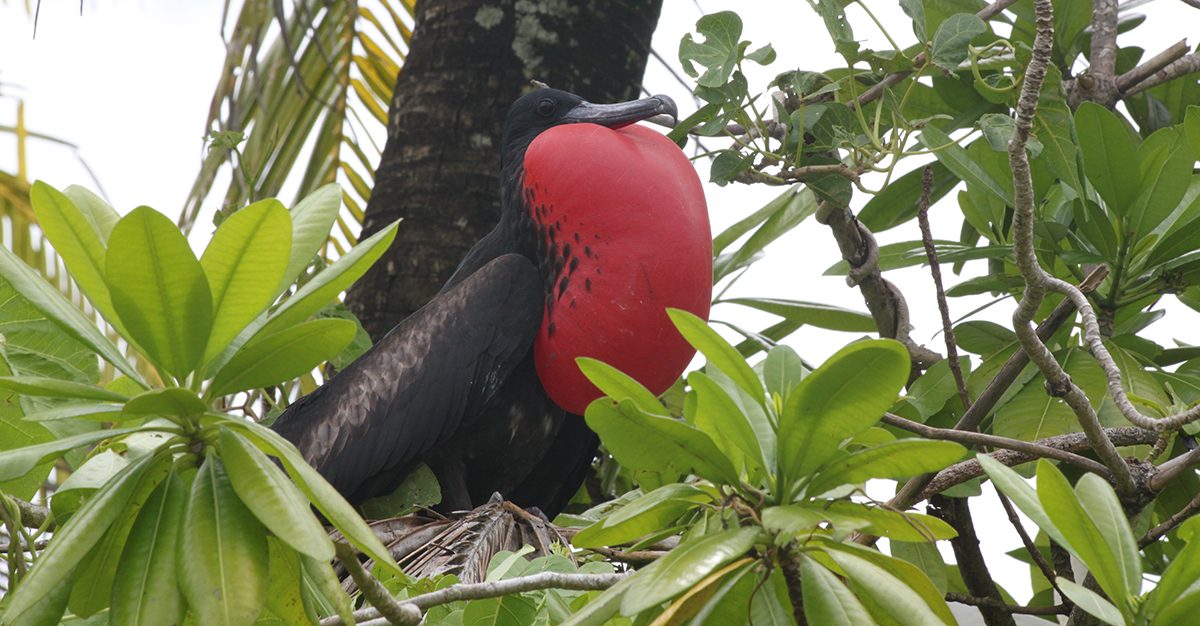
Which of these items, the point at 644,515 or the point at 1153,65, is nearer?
the point at 644,515

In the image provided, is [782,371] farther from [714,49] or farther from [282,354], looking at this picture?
[714,49]

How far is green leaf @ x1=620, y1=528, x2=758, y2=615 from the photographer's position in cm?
87

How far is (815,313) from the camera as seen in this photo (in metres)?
2.24

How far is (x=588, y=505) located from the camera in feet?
7.86

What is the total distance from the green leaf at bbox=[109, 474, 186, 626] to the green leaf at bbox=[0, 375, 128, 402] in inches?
3.1

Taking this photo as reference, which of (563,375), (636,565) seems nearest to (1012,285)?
(563,375)

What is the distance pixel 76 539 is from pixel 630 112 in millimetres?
1176

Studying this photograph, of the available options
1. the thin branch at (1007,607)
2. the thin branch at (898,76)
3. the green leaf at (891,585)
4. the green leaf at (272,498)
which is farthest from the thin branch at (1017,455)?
the green leaf at (272,498)

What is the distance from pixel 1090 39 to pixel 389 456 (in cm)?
121

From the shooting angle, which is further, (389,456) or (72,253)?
(389,456)

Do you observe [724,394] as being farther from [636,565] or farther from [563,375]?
[563,375]

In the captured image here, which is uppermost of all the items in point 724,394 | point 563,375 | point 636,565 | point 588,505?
point 724,394

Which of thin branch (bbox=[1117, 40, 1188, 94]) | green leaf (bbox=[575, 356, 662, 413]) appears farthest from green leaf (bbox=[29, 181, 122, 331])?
thin branch (bbox=[1117, 40, 1188, 94])

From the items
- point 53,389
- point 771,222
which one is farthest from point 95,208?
point 771,222
